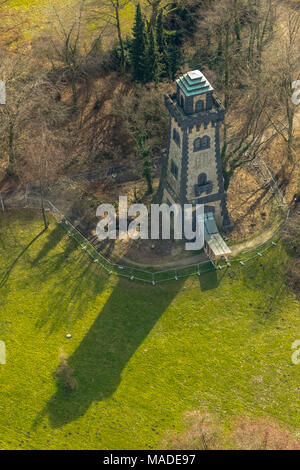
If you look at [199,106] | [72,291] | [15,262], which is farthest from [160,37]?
[72,291]

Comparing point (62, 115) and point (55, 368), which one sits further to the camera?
point (62, 115)

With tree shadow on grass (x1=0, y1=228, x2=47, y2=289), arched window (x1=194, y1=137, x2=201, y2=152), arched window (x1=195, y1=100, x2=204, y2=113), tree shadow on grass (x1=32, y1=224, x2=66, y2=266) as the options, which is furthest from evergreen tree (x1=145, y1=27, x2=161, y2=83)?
tree shadow on grass (x1=0, y1=228, x2=47, y2=289)

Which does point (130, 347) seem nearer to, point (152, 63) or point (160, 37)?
point (152, 63)

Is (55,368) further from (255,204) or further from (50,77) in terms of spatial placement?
(50,77)

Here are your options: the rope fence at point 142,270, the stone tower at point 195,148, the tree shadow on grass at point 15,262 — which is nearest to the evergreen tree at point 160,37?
the stone tower at point 195,148

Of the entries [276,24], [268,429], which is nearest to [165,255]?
[268,429]

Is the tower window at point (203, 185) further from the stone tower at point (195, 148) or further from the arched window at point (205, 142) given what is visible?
the arched window at point (205, 142)
